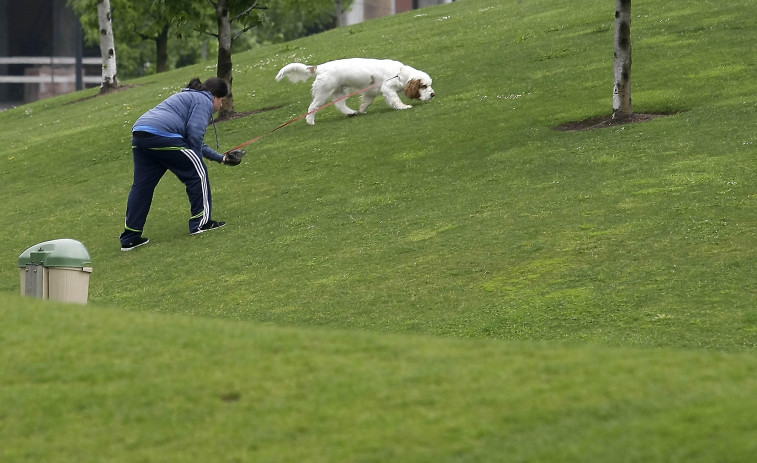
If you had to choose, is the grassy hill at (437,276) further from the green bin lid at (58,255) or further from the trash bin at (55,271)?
the green bin lid at (58,255)

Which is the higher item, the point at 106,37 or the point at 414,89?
the point at 414,89

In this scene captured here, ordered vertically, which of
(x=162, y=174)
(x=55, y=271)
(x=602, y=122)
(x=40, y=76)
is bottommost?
(x=40, y=76)

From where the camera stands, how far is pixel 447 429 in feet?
15.3

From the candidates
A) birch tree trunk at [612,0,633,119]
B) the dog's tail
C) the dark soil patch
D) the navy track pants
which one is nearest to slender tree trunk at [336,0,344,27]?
the dog's tail

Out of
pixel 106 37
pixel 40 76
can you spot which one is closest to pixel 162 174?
pixel 106 37

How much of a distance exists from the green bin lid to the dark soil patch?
8.70 meters

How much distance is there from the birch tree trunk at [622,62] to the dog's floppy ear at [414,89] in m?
4.64

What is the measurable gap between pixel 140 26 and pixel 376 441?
134 feet

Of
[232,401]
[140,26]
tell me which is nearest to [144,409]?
[232,401]

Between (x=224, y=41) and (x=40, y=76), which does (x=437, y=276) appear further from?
(x=40, y=76)

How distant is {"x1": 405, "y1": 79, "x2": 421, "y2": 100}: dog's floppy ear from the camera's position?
63.5 ft

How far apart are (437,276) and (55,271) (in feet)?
12.0

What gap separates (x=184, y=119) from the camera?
44.3 ft

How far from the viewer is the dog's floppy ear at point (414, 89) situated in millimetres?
19359
